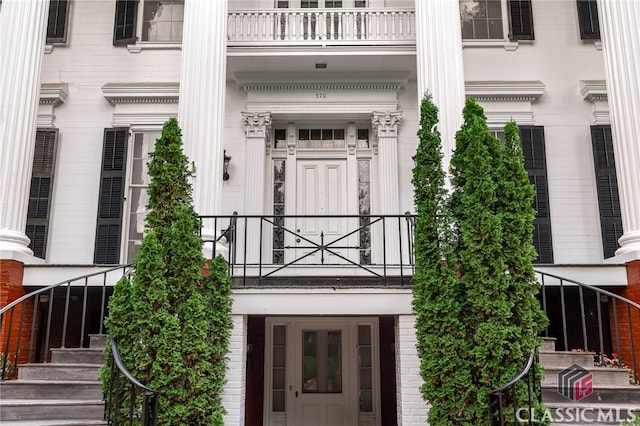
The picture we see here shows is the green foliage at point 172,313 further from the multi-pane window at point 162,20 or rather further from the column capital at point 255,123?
the multi-pane window at point 162,20

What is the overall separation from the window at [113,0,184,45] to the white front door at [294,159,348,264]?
151 inches

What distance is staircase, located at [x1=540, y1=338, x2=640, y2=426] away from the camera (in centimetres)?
585

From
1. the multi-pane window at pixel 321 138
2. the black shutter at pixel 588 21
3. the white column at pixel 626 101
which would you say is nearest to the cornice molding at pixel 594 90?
the black shutter at pixel 588 21

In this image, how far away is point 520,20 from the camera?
1109cm

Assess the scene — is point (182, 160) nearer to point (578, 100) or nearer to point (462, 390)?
point (462, 390)

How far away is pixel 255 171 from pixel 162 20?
385 cm

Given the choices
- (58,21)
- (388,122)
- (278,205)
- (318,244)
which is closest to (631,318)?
(318,244)

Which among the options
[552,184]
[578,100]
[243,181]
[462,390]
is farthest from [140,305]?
[578,100]

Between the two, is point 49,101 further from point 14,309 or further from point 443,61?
point 443,61

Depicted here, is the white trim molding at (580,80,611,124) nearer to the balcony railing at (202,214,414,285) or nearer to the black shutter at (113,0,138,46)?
the balcony railing at (202,214,414,285)

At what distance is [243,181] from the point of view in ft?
35.0

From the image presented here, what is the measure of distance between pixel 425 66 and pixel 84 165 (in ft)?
22.2

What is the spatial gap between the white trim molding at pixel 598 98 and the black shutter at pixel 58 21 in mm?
10500

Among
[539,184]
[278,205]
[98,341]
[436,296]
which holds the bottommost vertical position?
[98,341]
